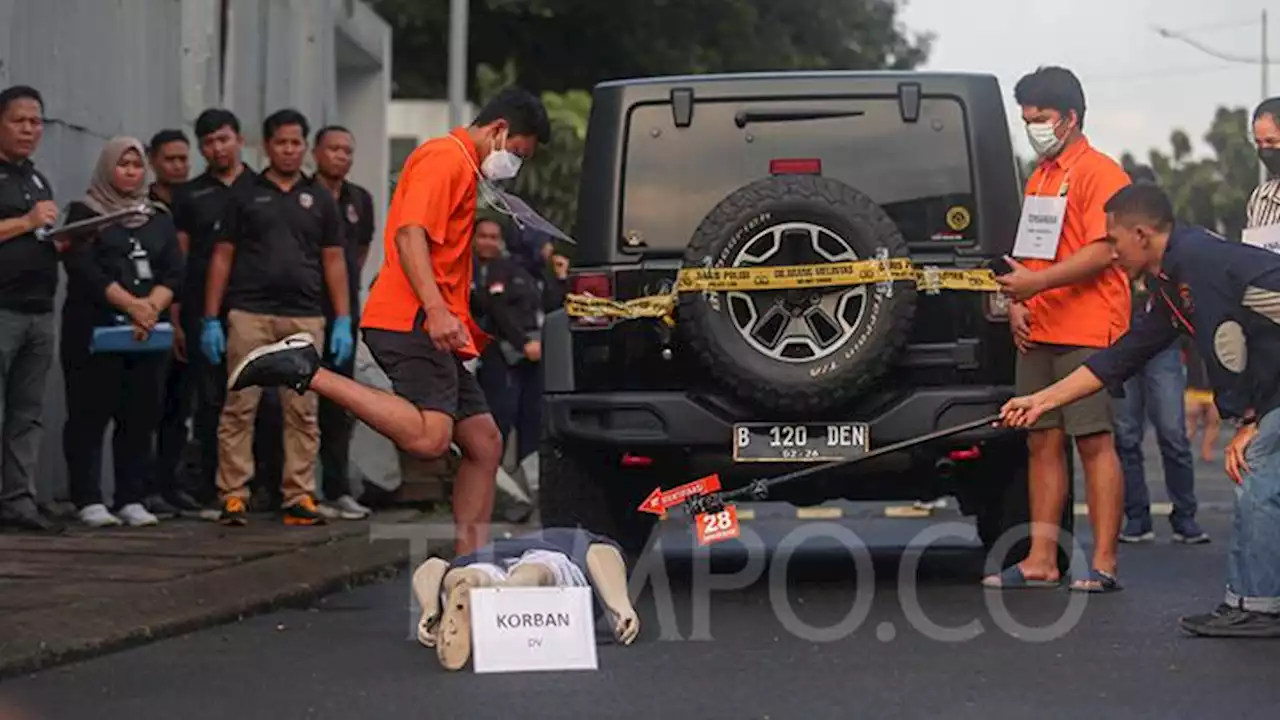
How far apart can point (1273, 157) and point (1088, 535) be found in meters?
3.06

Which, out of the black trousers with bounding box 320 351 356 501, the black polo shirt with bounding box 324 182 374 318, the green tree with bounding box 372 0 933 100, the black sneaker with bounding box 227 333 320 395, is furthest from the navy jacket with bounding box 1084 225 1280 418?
the green tree with bounding box 372 0 933 100

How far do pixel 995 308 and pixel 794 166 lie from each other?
0.94 meters

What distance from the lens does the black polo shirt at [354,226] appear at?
13.1m

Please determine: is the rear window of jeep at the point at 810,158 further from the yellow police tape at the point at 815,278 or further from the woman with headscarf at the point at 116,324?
the woman with headscarf at the point at 116,324

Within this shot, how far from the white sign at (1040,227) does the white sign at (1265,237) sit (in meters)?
0.77

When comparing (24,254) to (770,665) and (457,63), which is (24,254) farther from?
(457,63)

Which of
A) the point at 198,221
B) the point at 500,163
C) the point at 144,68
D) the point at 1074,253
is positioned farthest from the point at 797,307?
the point at 144,68

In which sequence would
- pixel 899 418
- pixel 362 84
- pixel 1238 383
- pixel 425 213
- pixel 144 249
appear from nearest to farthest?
pixel 1238 383
pixel 425 213
pixel 899 418
pixel 144 249
pixel 362 84

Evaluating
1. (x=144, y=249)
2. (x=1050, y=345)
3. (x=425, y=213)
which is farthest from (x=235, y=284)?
(x=1050, y=345)

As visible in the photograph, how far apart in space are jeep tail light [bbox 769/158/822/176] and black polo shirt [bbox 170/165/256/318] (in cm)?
348

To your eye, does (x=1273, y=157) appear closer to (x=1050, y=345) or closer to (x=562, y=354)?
(x=1050, y=345)

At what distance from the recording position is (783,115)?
9789 mm

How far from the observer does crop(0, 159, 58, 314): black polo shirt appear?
36.2 ft

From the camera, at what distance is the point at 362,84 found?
2622 cm
